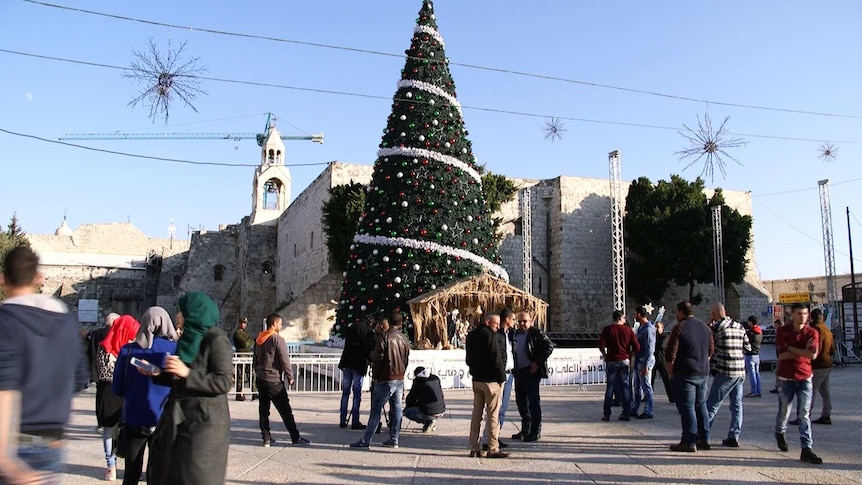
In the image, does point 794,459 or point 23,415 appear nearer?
point 23,415

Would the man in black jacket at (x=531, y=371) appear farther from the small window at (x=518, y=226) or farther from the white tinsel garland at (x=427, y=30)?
the small window at (x=518, y=226)

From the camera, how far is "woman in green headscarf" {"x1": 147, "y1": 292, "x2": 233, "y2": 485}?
335 centimetres

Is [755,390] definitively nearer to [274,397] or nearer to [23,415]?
[274,397]

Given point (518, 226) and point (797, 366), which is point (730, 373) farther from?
point (518, 226)

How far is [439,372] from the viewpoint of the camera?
12.9 m

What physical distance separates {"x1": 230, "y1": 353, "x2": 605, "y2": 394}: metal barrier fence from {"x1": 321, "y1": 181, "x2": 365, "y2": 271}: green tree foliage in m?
10.2

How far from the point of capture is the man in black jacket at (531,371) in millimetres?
7115

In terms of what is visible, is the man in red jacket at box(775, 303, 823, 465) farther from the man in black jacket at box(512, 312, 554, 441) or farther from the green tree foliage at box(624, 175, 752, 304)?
the green tree foliage at box(624, 175, 752, 304)

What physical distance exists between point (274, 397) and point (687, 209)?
25714mm

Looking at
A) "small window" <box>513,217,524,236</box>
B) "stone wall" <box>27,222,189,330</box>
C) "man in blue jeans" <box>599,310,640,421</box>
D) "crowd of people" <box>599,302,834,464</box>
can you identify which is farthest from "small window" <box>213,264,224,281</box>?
"crowd of people" <box>599,302,834,464</box>

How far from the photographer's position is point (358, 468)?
→ 5.87 metres

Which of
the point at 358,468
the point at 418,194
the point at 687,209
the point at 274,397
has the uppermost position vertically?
the point at 687,209

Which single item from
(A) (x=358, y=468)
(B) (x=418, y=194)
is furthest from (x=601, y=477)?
(B) (x=418, y=194)

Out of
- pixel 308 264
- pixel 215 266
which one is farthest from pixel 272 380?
pixel 215 266
